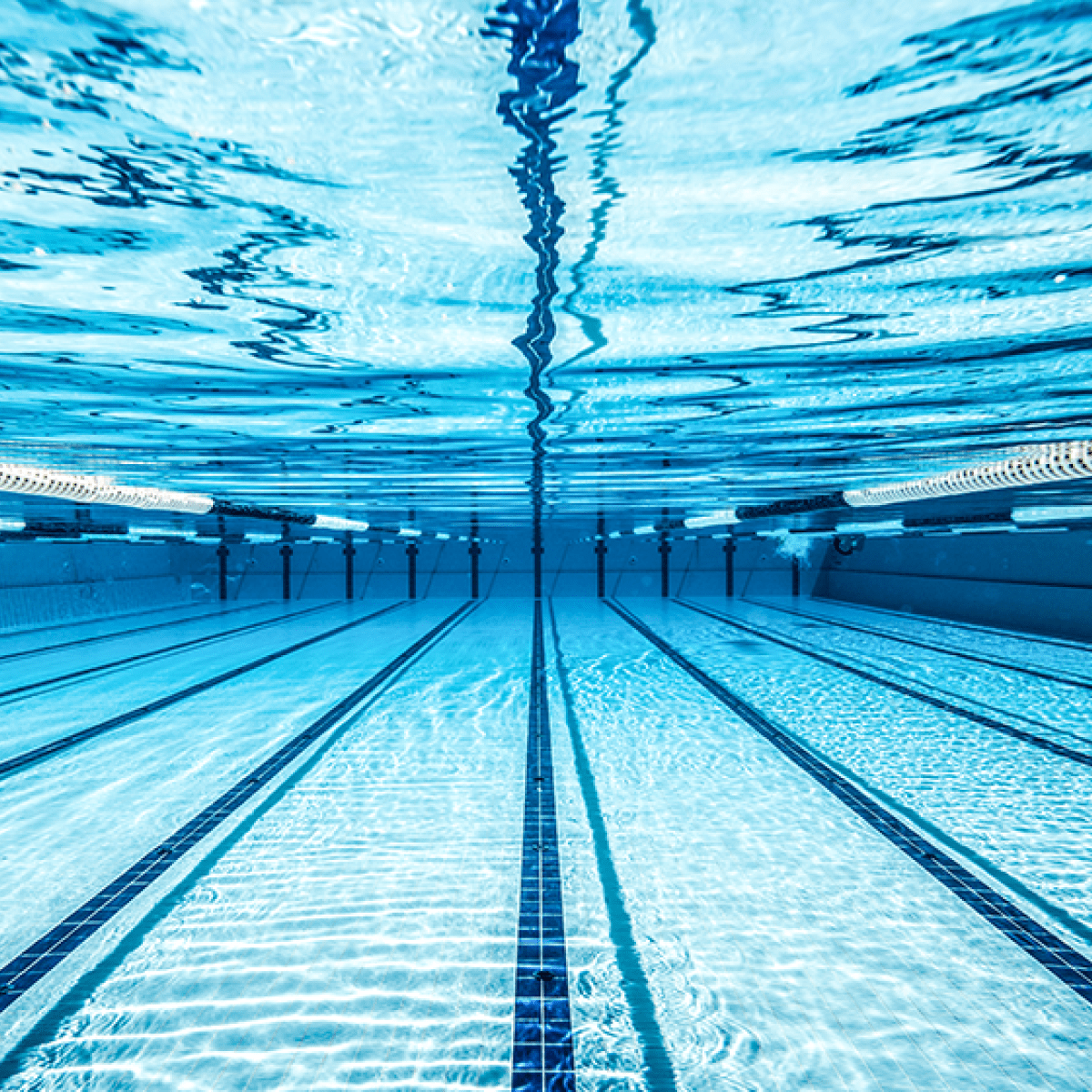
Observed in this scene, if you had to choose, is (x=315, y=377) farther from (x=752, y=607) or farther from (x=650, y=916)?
(x=752, y=607)

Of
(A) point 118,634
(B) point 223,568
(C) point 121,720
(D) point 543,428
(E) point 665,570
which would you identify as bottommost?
(C) point 121,720

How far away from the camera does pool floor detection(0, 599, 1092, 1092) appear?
221 cm

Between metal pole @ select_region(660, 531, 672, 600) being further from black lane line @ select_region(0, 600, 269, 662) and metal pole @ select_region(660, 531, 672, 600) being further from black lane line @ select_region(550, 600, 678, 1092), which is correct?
black lane line @ select_region(550, 600, 678, 1092)

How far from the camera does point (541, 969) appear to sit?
8.58 ft

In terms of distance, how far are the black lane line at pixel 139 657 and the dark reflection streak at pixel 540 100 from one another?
24.8ft

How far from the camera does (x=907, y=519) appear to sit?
10492 mm

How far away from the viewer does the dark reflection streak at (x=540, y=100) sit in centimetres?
136

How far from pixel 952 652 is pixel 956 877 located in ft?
25.1

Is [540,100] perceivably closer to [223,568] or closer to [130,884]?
[130,884]

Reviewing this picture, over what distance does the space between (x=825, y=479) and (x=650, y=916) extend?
745 cm

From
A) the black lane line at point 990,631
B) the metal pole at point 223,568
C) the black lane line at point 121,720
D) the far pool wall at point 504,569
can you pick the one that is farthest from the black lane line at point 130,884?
the metal pole at point 223,568

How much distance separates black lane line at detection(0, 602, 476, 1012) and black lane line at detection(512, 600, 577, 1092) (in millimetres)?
1684

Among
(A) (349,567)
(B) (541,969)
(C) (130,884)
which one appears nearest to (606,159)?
(B) (541,969)

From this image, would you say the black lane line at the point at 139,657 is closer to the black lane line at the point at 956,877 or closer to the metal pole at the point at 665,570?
the black lane line at the point at 956,877
